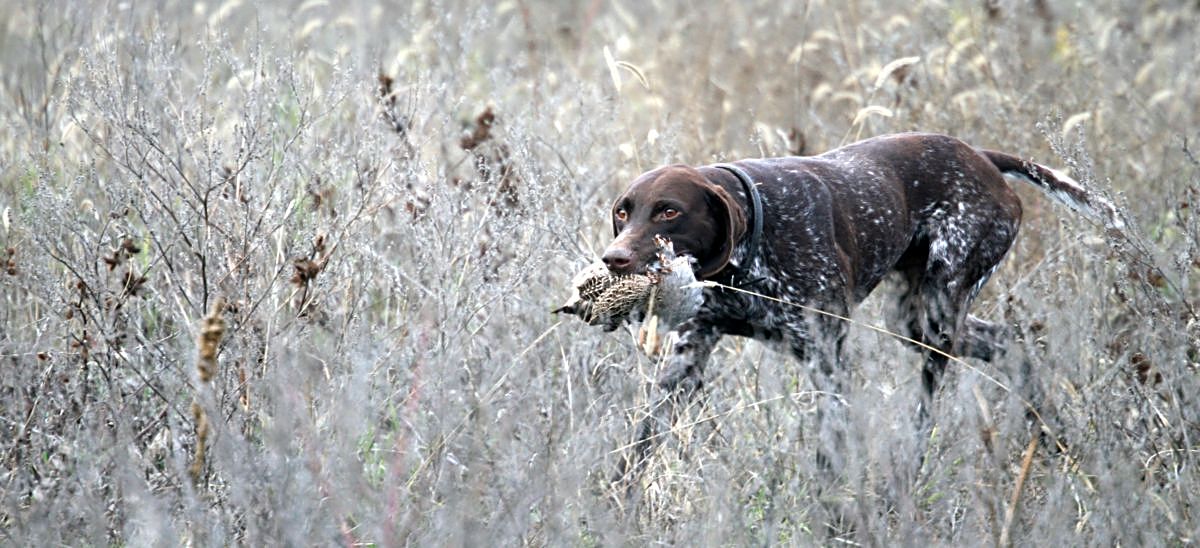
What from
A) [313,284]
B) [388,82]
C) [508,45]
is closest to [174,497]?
[313,284]

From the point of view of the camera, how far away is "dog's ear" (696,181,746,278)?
4.17 metres

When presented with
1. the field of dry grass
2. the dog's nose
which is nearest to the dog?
the dog's nose

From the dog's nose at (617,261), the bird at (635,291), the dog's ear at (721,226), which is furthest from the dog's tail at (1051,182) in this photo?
the dog's nose at (617,261)

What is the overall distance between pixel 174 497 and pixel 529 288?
170 centimetres

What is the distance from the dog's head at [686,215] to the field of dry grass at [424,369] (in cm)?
43

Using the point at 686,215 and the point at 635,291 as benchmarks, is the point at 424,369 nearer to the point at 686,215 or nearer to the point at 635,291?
the point at 635,291

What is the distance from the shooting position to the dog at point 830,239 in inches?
165

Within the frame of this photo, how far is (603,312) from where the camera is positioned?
3906 mm

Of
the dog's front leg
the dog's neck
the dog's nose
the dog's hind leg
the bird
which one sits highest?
the dog's nose

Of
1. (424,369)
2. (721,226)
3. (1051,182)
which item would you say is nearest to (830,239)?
(721,226)

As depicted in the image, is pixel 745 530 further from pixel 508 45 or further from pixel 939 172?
pixel 508 45

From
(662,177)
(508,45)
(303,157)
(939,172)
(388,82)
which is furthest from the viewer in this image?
(508,45)

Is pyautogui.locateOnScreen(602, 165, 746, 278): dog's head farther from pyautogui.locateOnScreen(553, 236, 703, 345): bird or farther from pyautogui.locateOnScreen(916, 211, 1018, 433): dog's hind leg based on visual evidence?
pyautogui.locateOnScreen(916, 211, 1018, 433): dog's hind leg

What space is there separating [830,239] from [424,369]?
4.66 feet
